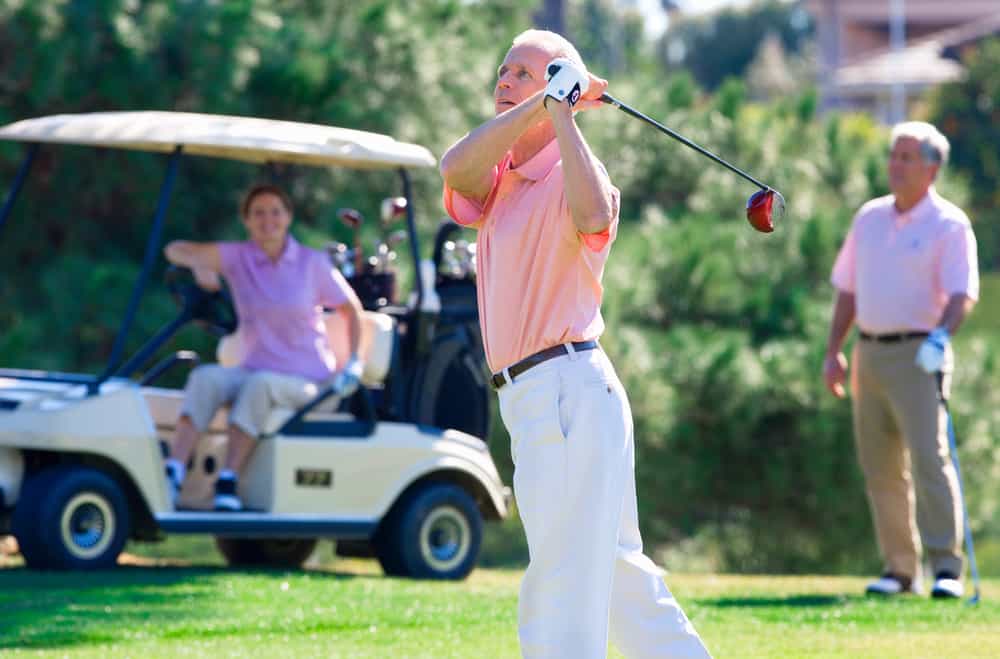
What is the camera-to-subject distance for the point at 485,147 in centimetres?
429

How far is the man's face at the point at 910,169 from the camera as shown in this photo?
26.0ft

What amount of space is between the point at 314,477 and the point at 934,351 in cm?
255

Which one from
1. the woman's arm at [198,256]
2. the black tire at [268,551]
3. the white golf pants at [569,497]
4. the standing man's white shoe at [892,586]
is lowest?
the black tire at [268,551]

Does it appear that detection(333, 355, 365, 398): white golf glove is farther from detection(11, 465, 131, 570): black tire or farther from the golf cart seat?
detection(11, 465, 131, 570): black tire

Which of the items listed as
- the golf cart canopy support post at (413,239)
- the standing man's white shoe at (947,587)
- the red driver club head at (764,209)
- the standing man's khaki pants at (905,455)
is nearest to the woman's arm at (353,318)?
the golf cart canopy support post at (413,239)

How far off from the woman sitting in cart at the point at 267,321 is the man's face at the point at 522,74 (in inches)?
153

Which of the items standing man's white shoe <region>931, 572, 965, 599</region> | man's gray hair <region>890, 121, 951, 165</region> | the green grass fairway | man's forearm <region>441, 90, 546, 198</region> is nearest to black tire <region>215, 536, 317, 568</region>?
the green grass fairway

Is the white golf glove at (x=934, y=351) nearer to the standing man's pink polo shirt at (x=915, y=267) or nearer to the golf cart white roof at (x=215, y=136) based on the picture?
the standing man's pink polo shirt at (x=915, y=267)

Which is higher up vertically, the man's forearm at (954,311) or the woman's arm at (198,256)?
the woman's arm at (198,256)

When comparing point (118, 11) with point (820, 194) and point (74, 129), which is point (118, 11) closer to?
point (74, 129)

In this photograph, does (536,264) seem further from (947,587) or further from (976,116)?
(976,116)

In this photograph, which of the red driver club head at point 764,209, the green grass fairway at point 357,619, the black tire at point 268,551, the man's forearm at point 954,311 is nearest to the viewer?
the red driver club head at point 764,209

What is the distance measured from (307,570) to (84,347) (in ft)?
11.2

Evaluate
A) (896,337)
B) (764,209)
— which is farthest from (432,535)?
(764,209)
